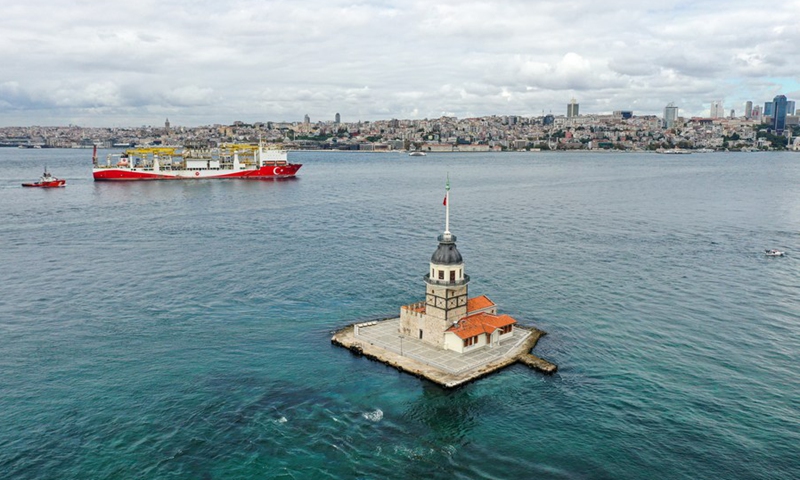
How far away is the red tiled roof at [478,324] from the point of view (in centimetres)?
3674

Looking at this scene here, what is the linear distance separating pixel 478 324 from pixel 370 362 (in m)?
7.11

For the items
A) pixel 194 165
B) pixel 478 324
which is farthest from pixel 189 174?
pixel 478 324

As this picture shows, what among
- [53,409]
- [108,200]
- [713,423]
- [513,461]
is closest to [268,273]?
[53,409]

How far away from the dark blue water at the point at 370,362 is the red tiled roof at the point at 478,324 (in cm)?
318

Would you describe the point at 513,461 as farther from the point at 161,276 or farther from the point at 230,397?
the point at 161,276

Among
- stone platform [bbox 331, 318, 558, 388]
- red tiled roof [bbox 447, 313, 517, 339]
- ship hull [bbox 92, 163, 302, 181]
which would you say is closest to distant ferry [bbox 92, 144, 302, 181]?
ship hull [bbox 92, 163, 302, 181]

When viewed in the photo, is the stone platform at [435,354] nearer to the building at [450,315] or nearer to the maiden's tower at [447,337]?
the maiden's tower at [447,337]

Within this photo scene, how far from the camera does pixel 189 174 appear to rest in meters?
159

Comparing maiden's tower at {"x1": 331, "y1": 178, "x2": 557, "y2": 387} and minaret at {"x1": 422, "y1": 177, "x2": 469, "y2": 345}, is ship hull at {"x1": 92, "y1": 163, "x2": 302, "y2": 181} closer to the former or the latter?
maiden's tower at {"x1": 331, "y1": 178, "x2": 557, "y2": 387}

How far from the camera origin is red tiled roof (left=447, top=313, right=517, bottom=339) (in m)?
36.7

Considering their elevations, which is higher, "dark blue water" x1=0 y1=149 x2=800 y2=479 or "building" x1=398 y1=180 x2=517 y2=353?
"building" x1=398 y1=180 x2=517 y2=353

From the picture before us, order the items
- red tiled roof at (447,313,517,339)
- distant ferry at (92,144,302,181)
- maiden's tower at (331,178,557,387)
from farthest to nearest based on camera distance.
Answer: distant ferry at (92,144,302,181), red tiled roof at (447,313,517,339), maiden's tower at (331,178,557,387)

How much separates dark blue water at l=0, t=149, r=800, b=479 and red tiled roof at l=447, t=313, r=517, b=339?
10.4ft

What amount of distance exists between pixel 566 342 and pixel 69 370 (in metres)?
30.8
